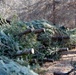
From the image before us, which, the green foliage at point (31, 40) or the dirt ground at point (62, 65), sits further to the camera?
the dirt ground at point (62, 65)

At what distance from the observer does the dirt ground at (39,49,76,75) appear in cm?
692

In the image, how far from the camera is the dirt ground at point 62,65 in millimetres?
6920

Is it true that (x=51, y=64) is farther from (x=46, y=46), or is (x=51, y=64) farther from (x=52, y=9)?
(x=52, y=9)

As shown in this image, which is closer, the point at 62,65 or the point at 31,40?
the point at 31,40

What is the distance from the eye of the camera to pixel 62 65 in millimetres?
7594

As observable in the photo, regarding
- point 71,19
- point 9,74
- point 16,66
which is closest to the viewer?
point 9,74

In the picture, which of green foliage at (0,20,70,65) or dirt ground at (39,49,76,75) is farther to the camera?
dirt ground at (39,49,76,75)

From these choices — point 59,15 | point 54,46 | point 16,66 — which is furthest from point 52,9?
point 16,66

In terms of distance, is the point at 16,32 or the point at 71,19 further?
the point at 71,19

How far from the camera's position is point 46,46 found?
790 centimetres

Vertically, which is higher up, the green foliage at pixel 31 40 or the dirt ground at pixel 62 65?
the green foliage at pixel 31 40

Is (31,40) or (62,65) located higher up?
(31,40)

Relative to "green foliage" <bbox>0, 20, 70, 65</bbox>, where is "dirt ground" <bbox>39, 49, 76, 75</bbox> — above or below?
below

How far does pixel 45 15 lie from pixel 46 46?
646cm
